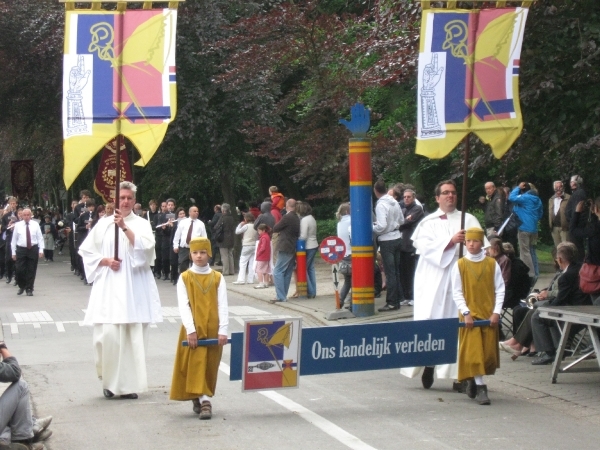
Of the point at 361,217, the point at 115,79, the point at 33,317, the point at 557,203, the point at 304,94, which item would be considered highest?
the point at 304,94

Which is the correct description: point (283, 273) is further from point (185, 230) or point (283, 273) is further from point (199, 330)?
point (199, 330)

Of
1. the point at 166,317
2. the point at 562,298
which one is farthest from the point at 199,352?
the point at 166,317

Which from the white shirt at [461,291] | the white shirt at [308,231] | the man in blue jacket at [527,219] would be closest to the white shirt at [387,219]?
the white shirt at [308,231]

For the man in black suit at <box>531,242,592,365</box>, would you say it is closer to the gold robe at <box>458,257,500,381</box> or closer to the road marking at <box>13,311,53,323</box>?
the gold robe at <box>458,257,500,381</box>

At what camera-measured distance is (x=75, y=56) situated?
30.6 feet

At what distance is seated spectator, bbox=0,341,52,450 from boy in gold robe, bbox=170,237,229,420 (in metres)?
1.47

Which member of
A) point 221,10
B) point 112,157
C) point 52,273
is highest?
point 221,10

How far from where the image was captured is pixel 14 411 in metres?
7.08

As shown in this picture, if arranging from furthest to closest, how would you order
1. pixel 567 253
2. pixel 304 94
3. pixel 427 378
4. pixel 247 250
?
pixel 304 94 < pixel 247 250 < pixel 567 253 < pixel 427 378

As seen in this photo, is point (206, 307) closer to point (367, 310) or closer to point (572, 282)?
point (572, 282)

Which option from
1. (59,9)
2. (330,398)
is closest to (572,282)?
(330,398)

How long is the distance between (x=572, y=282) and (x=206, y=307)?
4.43 m

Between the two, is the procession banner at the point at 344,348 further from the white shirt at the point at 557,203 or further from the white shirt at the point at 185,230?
the white shirt at the point at 185,230

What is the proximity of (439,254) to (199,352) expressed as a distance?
2.63 metres
